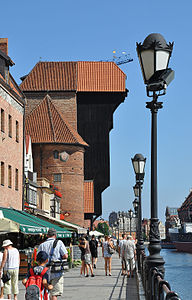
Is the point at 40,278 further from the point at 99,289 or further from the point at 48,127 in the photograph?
the point at 48,127

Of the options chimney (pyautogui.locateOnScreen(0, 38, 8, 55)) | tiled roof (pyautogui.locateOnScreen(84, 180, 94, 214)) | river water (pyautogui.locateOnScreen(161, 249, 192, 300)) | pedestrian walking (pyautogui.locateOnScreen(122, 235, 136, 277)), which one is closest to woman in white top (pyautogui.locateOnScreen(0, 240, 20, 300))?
pedestrian walking (pyautogui.locateOnScreen(122, 235, 136, 277))

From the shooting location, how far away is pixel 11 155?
31891 mm

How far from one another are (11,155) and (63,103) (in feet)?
145

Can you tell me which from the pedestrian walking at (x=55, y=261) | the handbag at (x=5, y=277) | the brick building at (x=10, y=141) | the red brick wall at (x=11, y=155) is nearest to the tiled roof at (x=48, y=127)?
the brick building at (x=10, y=141)

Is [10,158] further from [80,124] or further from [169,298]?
[80,124]

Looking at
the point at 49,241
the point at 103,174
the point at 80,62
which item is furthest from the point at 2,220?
the point at 80,62

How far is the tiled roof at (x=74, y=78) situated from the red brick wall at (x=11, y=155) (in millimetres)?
42132

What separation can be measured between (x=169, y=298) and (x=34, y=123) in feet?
217

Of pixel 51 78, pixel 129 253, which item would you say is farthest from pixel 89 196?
pixel 129 253

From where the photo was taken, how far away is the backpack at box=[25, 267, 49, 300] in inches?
350

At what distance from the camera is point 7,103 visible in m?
30.9

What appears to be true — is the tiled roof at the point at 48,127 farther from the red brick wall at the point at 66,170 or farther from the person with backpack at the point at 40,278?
the person with backpack at the point at 40,278

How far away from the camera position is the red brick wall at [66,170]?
6706 cm

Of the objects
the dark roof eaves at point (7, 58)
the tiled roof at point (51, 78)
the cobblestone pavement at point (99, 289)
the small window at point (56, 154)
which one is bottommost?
the cobblestone pavement at point (99, 289)
